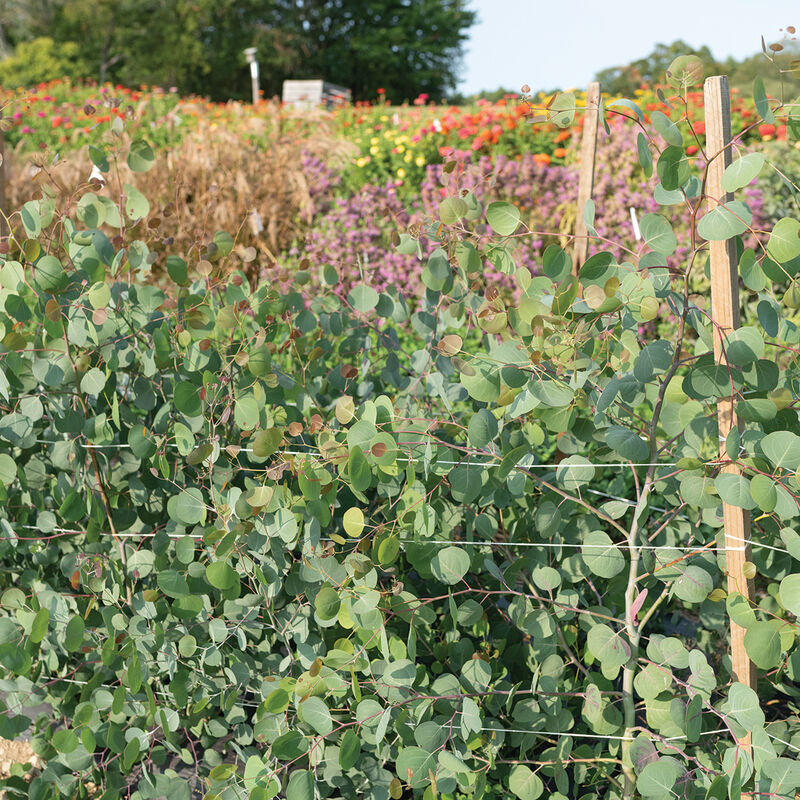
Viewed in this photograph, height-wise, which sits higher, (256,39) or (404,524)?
(256,39)

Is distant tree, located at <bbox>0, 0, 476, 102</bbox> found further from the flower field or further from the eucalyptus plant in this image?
the eucalyptus plant

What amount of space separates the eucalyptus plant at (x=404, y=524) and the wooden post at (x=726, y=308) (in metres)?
0.03

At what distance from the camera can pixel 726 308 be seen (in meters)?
1.35

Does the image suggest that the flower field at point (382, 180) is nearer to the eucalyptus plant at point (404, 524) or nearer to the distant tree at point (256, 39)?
the eucalyptus plant at point (404, 524)

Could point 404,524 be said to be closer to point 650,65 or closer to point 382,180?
point 382,180

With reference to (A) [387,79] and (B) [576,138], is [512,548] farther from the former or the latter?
(A) [387,79]

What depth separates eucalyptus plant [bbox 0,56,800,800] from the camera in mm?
1324

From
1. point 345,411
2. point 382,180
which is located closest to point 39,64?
point 382,180

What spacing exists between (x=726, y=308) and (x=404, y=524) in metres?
0.69

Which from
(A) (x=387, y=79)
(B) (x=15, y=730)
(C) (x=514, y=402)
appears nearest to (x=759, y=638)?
(C) (x=514, y=402)

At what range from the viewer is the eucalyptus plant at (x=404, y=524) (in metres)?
1.32

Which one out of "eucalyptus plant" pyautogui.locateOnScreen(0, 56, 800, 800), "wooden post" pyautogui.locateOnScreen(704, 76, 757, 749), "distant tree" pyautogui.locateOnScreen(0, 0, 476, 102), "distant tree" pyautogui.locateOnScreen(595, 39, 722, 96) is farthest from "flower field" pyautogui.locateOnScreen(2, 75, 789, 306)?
"distant tree" pyautogui.locateOnScreen(595, 39, 722, 96)

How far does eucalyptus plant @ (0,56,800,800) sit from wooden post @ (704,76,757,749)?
1.3 inches

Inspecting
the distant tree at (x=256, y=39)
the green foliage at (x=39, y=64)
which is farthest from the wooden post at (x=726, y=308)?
the distant tree at (x=256, y=39)
